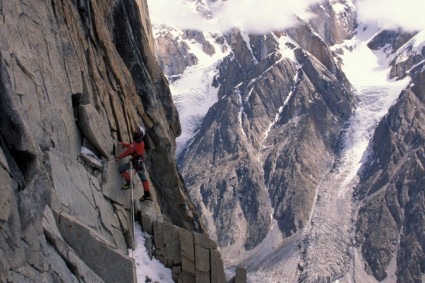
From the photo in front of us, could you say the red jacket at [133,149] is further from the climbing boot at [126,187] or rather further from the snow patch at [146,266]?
the snow patch at [146,266]

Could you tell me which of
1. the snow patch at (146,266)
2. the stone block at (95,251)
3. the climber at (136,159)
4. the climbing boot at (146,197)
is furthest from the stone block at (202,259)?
the stone block at (95,251)

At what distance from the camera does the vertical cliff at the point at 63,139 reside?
12188mm

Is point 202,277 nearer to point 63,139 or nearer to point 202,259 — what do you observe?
point 202,259

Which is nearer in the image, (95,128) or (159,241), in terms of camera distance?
(95,128)

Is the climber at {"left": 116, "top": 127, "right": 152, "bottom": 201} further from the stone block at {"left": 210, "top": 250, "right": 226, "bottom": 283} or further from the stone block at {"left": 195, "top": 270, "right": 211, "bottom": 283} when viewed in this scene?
the stone block at {"left": 195, "top": 270, "right": 211, "bottom": 283}

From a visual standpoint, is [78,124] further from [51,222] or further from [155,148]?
[155,148]

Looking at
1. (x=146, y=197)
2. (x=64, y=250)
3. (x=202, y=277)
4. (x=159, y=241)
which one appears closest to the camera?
(x=64, y=250)

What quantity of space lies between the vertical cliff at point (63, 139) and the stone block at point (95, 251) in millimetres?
25

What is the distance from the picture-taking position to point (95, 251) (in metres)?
16.3

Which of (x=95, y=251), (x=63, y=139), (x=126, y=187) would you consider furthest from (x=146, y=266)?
(x=63, y=139)

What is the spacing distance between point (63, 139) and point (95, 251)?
3862 mm

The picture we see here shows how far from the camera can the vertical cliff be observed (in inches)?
480

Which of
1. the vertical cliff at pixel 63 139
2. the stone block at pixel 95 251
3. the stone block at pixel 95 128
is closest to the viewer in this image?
the vertical cliff at pixel 63 139

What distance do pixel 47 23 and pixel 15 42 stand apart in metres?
2.54
